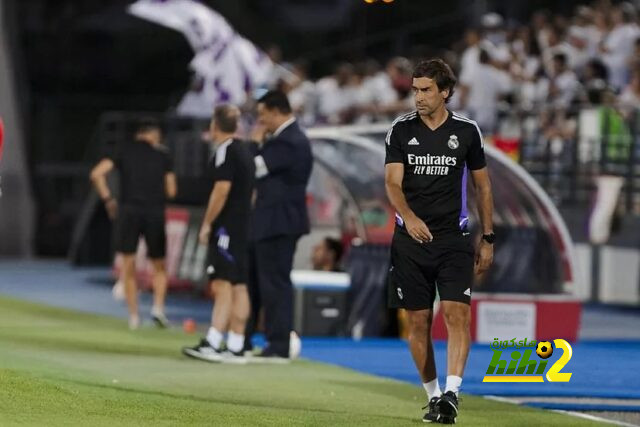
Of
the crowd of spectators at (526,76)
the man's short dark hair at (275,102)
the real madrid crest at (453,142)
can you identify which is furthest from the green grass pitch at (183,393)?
the crowd of spectators at (526,76)

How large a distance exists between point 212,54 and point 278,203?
13665mm

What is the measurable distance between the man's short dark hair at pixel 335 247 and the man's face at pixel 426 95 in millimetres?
10296

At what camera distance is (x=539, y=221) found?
19.6 m

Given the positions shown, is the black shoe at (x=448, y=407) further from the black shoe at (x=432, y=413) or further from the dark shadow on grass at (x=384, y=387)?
the dark shadow on grass at (x=384, y=387)

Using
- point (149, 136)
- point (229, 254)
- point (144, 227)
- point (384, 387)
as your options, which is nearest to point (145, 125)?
point (149, 136)

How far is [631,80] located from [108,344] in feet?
35.4

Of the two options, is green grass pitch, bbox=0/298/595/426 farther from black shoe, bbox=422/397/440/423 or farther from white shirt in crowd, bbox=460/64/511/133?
white shirt in crowd, bbox=460/64/511/133

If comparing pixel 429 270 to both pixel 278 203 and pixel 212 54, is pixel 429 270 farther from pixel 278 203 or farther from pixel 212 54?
pixel 212 54

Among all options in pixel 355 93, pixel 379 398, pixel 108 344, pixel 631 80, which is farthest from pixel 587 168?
pixel 379 398

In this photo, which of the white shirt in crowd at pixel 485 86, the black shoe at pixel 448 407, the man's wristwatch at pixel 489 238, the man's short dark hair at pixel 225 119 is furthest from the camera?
the white shirt in crowd at pixel 485 86

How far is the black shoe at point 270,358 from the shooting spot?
1598cm

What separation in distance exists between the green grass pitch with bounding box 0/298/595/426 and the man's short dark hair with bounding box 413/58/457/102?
83.4 inches

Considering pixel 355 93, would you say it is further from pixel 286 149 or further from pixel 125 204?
pixel 286 149

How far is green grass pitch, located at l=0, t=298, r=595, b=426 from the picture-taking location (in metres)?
11.1
